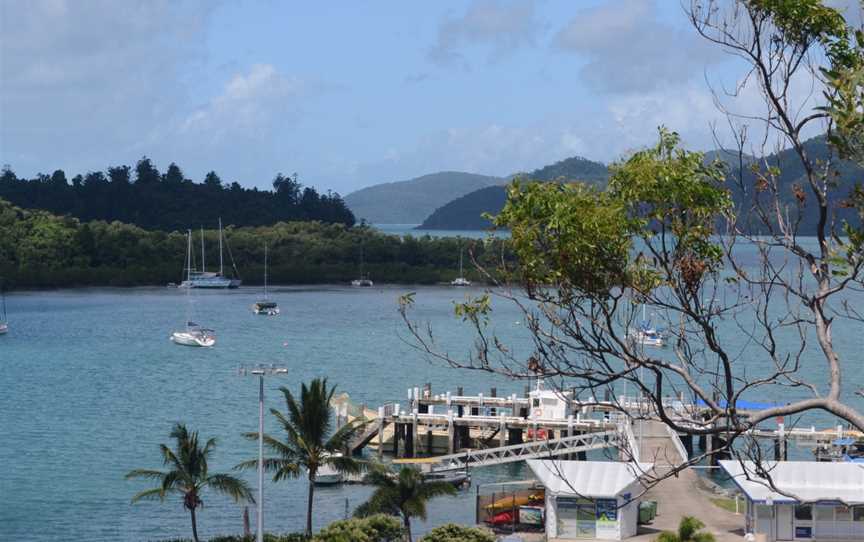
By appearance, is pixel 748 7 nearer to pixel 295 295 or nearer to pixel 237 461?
pixel 237 461

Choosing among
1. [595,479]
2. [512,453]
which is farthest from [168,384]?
[595,479]

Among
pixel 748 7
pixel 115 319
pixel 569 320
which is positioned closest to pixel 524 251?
pixel 569 320

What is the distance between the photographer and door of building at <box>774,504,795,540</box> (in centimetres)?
2934

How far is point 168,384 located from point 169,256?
93.4 meters

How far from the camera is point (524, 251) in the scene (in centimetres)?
995

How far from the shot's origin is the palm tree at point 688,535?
27016 mm

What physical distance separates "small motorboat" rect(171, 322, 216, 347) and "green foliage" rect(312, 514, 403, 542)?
60339mm

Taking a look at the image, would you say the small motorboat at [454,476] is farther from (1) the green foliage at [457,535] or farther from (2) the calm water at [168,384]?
(1) the green foliage at [457,535]

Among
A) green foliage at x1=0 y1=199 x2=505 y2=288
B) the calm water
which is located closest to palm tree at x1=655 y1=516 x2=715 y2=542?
the calm water

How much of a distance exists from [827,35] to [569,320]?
9.36ft

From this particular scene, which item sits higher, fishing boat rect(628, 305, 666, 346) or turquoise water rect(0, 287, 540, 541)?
fishing boat rect(628, 305, 666, 346)

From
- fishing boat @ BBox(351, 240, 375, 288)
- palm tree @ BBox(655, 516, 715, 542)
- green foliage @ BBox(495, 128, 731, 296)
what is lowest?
palm tree @ BBox(655, 516, 715, 542)

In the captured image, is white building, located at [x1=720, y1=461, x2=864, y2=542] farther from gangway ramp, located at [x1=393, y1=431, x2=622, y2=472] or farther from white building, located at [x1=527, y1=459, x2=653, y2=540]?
gangway ramp, located at [x1=393, y1=431, x2=622, y2=472]

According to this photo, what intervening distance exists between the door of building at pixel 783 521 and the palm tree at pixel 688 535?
1.93 m
